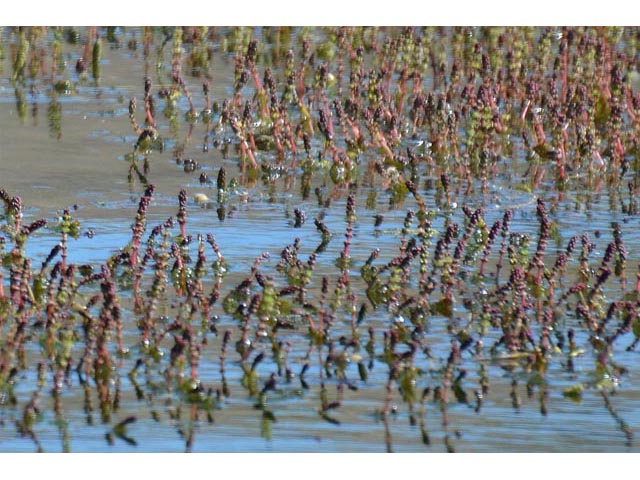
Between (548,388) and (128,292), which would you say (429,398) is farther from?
(128,292)

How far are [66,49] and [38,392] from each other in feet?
26.0

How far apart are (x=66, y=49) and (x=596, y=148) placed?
5.24m

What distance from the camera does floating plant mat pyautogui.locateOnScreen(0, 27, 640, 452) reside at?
4.57 metres

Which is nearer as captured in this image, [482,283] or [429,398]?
[429,398]

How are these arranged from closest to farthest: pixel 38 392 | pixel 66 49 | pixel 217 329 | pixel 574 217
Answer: pixel 38 392 → pixel 217 329 → pixel 574 217 → pixel 66 49

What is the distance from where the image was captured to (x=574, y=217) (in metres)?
7.55

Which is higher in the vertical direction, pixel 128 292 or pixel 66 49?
pixel 66 49

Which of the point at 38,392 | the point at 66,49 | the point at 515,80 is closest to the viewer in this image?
the point at 38,392

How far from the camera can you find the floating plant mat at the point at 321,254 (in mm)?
4566

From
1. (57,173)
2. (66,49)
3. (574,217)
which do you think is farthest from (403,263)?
(66,49)

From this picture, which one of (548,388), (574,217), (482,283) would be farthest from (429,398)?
(574,217)

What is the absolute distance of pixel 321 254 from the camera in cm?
658
